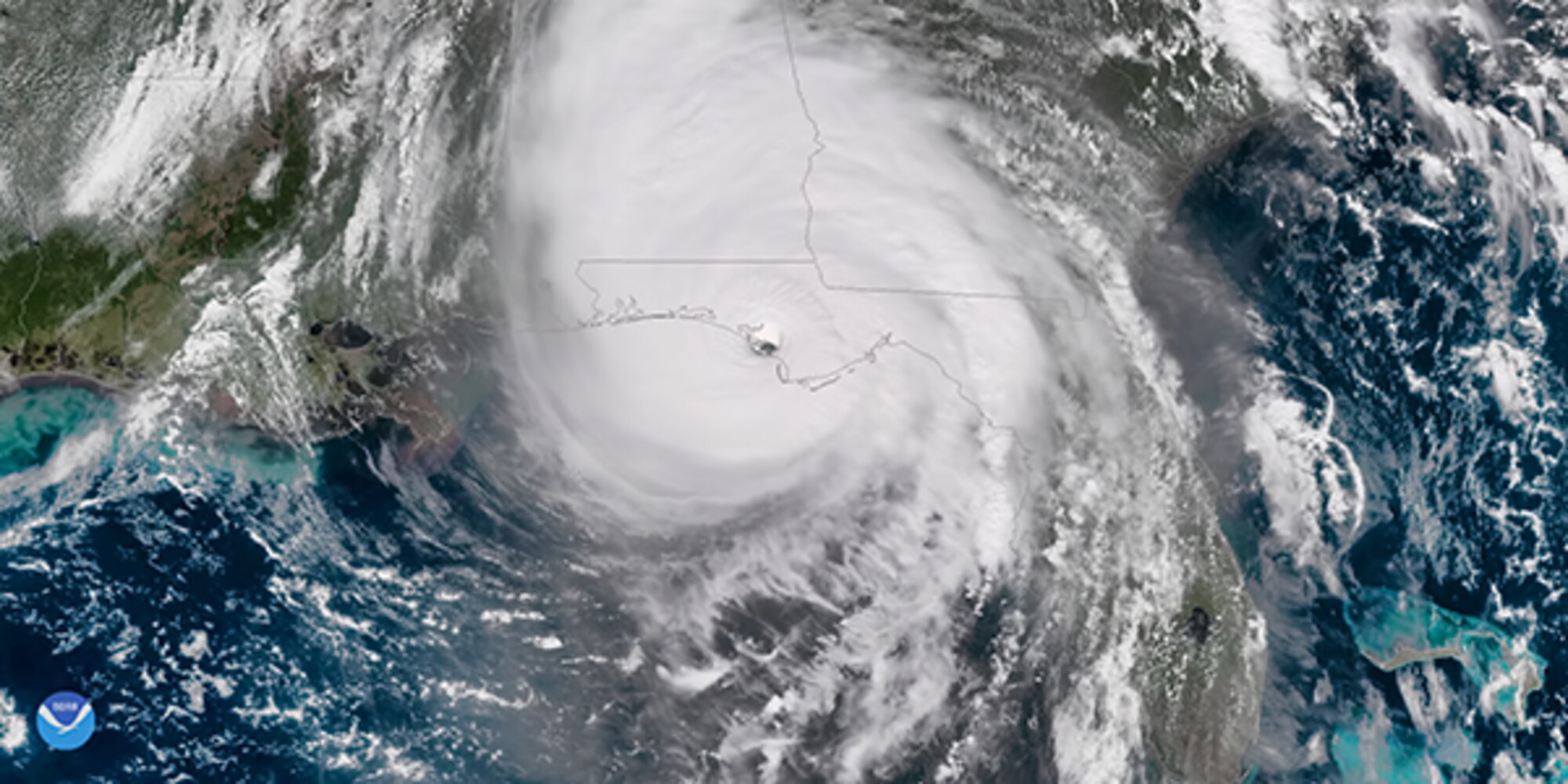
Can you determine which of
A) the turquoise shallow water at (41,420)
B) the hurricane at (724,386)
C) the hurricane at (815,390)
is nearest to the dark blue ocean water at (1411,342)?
the hurricane at (724,386)

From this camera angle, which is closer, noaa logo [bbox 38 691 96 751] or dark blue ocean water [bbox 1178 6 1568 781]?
noaa logo [bbox 38 691 96 751]

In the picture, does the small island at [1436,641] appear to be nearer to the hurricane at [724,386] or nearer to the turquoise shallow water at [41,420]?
the hurricane at [724,386]

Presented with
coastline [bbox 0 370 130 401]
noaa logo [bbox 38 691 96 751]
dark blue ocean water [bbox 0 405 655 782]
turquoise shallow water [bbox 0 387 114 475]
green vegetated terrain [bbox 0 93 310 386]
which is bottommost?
noaa logo [bbox 38 691 96 751]

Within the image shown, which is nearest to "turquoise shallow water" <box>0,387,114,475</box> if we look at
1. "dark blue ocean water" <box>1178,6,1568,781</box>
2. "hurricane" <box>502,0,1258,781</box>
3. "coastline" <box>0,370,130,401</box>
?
"coastline" <box>0,370,130,401</box>

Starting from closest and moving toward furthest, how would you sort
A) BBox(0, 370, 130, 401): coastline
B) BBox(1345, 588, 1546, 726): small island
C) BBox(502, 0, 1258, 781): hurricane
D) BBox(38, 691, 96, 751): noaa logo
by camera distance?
BBox(502, 0, 1258, 781): hurricane → BBox(38, 691, 96, 751): noaa logo → BBox(0, 370, 130, 401): coastline → BBox(1345, 588, 1546, 726): small island

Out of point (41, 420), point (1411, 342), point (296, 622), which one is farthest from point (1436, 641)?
point (41, 420)

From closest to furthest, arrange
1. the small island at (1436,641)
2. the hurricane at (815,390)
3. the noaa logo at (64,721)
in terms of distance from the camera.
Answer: the hurricane at (815,390), the noaa logo at (64,721), the small island at (1436,641)

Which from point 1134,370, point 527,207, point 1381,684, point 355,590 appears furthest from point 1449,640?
point 355,590

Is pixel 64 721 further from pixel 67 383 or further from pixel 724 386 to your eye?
pixel 724 386

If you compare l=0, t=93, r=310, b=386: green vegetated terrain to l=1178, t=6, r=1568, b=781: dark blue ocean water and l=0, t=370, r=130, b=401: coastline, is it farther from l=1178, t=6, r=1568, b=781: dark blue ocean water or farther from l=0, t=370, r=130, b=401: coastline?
l=1178, t=6, r=1568, b=781: dark blue ocean water
